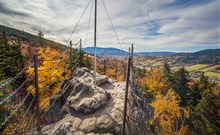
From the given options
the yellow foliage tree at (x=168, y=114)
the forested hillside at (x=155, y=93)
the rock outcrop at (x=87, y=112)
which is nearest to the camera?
the rock outcrop at (x=87, y=112)

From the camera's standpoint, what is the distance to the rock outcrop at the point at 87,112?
866 centimetres

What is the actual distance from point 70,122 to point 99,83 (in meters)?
4.73

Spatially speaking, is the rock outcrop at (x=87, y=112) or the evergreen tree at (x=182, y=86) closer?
the rock outcrop at (x=87, y=112)

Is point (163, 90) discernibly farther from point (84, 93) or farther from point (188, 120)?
point (84, 93)

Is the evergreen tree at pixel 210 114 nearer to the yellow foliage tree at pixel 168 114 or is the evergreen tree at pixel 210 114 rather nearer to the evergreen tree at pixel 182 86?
the yellow foliage tree at pixel 168 114

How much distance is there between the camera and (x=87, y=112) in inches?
387

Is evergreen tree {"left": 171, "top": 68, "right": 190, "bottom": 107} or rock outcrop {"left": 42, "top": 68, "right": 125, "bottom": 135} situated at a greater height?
rock outcrop {"left": 42, "top": 68, "right": 125, "bottom": 135}

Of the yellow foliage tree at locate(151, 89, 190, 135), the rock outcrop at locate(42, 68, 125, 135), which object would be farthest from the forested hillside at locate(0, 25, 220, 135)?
the rock outcrop at locate(42, 68, 125, 135)

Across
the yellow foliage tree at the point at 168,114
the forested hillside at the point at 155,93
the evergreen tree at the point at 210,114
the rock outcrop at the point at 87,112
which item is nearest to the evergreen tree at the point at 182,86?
the forested hillside at the point at 155,93

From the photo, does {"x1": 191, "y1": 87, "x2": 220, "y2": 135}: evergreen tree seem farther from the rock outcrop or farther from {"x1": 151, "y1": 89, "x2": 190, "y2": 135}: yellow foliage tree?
the rock outcrop

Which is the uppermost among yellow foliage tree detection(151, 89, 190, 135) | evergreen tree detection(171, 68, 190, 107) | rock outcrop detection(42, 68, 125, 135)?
rock outcrop detection(42, 68, 125, 135)

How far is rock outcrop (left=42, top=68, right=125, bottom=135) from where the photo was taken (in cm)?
866

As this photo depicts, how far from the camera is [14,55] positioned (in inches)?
1157

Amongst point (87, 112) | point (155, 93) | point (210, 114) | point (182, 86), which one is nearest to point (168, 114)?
point (210, 114)
